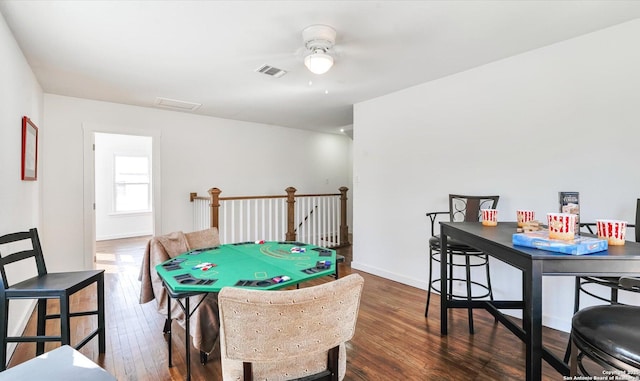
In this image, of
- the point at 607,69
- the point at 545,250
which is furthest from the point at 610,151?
the point at 545,250

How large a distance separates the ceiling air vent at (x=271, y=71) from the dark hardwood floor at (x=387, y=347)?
2.48 metres

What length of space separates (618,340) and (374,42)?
2235mm

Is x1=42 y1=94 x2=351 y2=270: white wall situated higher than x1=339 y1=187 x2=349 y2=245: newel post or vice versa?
x1=42 y1=94 x2=351 y2=270: white wall

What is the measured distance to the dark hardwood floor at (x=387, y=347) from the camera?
188cm

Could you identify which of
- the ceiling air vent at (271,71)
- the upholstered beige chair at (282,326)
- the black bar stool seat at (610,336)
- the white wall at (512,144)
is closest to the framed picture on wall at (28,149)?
the ceiling air vent at (271,71)

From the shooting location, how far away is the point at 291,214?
4859 mm

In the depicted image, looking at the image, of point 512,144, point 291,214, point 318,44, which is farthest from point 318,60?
point 291,214

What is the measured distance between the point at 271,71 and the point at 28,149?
2.35 metres

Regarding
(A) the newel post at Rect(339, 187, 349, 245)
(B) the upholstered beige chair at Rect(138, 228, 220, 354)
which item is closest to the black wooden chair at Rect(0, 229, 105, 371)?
(B) the upholstered beige chair at Rect(138, 228, 220, 354)

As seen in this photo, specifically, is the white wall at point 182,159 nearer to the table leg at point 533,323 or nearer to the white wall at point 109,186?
the white wall at point 109,186

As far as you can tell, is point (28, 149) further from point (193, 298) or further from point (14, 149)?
point (193, 298)

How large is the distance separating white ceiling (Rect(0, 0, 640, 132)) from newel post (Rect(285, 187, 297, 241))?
1.80 metres

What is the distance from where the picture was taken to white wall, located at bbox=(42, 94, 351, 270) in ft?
12.5

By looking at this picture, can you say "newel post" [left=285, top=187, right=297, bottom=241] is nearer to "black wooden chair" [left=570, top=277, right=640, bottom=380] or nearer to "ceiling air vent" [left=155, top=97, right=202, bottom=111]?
"ceiling air vent" [left=155, top=97, right=202, bottom=111]
